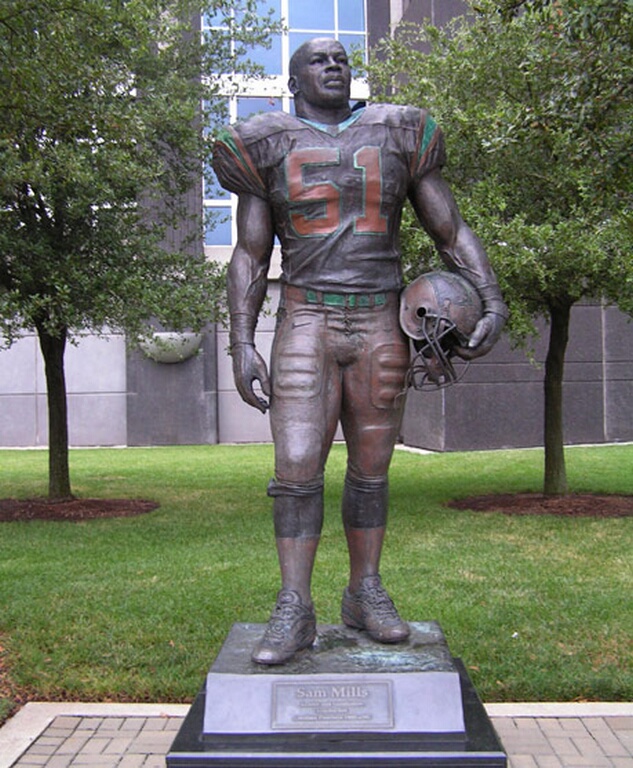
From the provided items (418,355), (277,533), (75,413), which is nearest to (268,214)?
(418,355)

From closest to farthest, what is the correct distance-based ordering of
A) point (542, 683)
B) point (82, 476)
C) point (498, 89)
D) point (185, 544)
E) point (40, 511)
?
point (542, 683), point (185, 544), point (498, 89), point (40, 511), point (82, 476)

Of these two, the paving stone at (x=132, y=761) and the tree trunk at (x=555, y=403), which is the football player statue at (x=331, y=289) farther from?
the tree trunk at (x=555, y=403)

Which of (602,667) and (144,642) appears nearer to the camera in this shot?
(602,667)

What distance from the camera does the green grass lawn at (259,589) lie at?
5344mm

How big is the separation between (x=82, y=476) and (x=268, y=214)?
11.9 m

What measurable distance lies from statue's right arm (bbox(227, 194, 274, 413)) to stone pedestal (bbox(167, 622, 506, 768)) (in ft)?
3.82

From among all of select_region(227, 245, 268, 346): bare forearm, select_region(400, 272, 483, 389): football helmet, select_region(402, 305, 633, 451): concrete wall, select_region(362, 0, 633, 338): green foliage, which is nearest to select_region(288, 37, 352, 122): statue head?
select_region(227, 245, 268, 346): bare forearm

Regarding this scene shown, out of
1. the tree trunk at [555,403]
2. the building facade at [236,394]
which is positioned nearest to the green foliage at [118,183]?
the tree trunk at [555,403]

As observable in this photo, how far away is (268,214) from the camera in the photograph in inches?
161

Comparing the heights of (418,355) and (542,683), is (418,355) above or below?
above

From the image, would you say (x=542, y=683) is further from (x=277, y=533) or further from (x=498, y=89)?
(x=498, y=89)

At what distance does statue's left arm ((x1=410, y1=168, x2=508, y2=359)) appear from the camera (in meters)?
4.05

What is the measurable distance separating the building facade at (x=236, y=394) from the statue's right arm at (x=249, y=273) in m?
14.5

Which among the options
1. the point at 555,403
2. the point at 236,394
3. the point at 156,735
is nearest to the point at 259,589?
the point at 156,735
